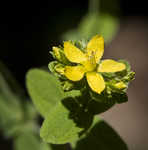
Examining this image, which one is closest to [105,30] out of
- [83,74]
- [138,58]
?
[138,58]

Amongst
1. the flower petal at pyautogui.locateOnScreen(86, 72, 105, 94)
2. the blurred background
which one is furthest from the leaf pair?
the blurred background

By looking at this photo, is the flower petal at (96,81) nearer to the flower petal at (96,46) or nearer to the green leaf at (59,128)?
the flower petal at (96,46)

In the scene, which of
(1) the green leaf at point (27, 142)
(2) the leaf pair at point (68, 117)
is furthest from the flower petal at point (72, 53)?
(1) the green leaf at point (27, 142)

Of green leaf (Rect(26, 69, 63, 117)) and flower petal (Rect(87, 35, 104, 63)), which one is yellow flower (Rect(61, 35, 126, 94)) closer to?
flower petal (Rect(87, 35, 104, 63))

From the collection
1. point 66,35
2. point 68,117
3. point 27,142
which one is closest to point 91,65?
point 68,117

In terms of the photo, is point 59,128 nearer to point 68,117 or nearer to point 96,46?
point 68,117

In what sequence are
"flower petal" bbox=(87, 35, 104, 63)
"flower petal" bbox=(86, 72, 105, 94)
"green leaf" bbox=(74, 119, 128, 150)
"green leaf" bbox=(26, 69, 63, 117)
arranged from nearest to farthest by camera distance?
"flower petal" bbox=(86, 72, 105, 94), "flower petal" bbox=(87, 35, 104, 63), "green leaf" bbox=(74, 119, 128, 150), "green leaf" bbox=(26, 69, 63, 117)

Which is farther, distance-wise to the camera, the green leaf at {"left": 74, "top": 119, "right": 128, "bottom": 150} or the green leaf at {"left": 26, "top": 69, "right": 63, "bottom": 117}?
the green leaf at {"left": 26, "top": 69, "right": 63, "bottom": 117}
